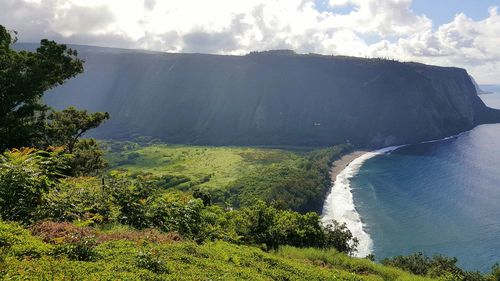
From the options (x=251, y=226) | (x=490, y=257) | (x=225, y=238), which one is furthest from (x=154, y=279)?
(x=490, y=257)

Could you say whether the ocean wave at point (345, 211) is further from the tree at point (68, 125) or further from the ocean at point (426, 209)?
the tree at point (68, 125)

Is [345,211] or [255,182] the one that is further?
[255,182]

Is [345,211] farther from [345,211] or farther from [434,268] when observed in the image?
[434,268]

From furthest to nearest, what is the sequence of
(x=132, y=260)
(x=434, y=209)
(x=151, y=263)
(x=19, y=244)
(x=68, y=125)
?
1. (x=434, y=209)
2. (x=68, y=125)
3. (x=132, y=260)
4. (x=151, y=263)
5. (x=19, y=244)

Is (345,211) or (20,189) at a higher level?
(20,189)

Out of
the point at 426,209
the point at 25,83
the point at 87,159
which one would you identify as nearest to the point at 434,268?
the point at 87,159

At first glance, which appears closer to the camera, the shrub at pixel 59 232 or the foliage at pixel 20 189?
the shrub at pixel 59 232

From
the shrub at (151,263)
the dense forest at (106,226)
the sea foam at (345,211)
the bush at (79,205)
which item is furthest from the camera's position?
the sea foam at (345,211)

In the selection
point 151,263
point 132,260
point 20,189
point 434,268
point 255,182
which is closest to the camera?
point 151,263

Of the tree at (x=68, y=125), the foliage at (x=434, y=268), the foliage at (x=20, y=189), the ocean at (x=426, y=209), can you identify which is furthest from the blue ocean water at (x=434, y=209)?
the foliage at (x=20, y=189)
